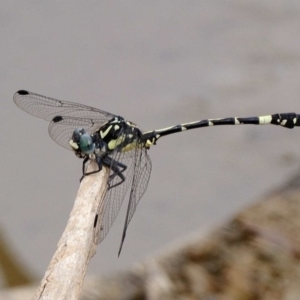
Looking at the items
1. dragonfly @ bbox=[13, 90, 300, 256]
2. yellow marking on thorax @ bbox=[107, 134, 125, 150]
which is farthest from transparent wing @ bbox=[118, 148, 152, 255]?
yellow marking on thorax @ bbox=[107, 134, 125, 150]

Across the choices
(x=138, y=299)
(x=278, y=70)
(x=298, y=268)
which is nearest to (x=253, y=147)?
(x=278, y=70)

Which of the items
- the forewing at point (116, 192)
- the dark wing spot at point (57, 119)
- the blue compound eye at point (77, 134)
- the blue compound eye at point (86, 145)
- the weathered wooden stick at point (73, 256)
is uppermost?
the dark wing spot at point (57, 119)

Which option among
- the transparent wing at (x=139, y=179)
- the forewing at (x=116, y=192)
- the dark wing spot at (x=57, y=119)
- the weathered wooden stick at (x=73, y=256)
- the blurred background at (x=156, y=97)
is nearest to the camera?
the weathered wooden stick at (x=73, y=256)

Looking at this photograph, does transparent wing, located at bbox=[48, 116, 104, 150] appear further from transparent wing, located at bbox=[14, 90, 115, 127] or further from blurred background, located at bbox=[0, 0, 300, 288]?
blurred background, located at bbox=[0, 0, 300, 288]

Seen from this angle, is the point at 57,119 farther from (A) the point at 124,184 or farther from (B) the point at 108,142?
(A) the point at 124,184

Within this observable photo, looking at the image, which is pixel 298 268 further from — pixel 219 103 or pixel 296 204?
pixel 219 103

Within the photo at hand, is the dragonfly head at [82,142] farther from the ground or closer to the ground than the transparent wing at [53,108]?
closer to the ground

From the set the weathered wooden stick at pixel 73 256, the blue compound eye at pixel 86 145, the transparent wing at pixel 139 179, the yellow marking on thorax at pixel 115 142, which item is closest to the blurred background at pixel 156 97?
the transparent wing at pixel 139 179

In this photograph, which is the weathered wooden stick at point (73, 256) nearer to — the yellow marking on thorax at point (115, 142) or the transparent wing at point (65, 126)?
the yellow marking on thorax at point (115, 142)

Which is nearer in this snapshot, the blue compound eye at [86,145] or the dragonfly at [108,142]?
the dragonfly at [108,142]
